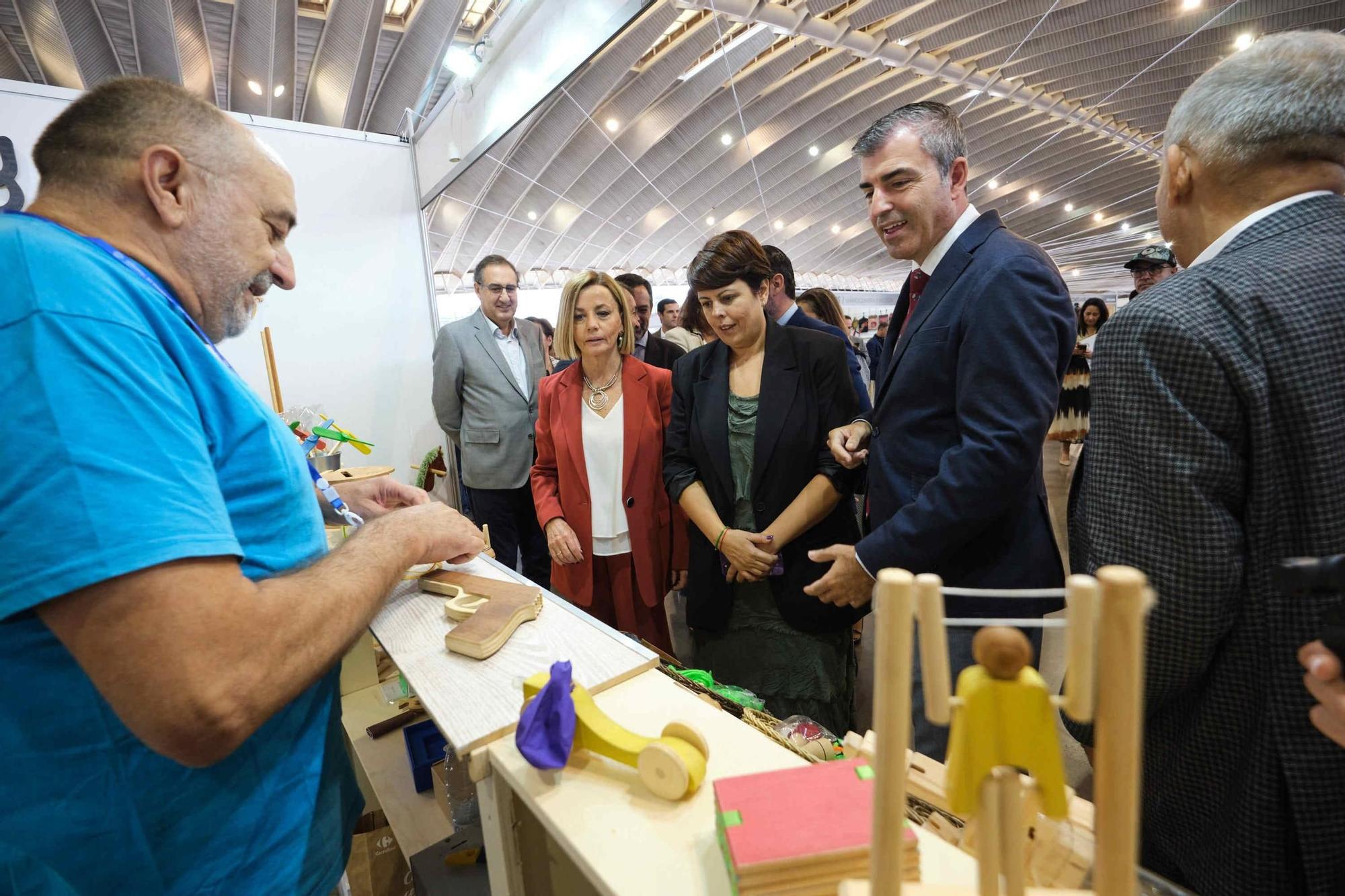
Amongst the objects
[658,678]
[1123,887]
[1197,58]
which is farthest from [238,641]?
[1197,58]

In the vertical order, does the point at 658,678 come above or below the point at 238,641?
below

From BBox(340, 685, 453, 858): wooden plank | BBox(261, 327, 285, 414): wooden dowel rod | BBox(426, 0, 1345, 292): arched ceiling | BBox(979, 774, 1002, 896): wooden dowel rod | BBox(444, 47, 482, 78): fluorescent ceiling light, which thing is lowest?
BBox(340, 685, 453, 858): wooden plank

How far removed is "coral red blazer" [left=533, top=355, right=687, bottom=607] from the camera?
2.40 metres

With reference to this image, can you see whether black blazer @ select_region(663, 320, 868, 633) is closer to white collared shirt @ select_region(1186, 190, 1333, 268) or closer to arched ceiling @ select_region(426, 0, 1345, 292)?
white collared shirt @ select_region(1186, 190, 1333, 268)

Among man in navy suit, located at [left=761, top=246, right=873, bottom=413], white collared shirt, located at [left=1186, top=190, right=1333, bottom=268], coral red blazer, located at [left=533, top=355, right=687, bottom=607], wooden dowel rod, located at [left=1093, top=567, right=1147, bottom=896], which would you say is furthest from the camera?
man in navy suit, located at [left=761, top=246, right=873, bottom=413]

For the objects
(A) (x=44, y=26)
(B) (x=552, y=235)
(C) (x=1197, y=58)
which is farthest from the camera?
(B) (x=552, y=235)

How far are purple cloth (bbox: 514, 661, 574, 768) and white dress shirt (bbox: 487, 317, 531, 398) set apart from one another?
11.1ft

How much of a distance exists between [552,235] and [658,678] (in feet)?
46.9

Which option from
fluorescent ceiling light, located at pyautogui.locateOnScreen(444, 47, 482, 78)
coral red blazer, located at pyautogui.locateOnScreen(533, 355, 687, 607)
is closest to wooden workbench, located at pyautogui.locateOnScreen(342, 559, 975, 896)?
coral red blazer, located at pyautogui.locateOnScreen(533, 355, 687, 607)

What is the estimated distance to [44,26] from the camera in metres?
7.04

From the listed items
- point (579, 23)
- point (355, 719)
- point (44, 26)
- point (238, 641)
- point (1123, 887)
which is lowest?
point (355, 719)

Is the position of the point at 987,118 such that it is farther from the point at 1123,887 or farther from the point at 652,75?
the point at 1123,887

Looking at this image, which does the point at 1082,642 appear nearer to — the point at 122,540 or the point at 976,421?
the point at 122,540

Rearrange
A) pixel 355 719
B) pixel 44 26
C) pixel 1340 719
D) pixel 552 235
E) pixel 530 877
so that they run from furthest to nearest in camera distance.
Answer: pixel 552 235 < pixel 44 26 < pixel 355 719 < pixel 530 877 < pixel 1340 719
